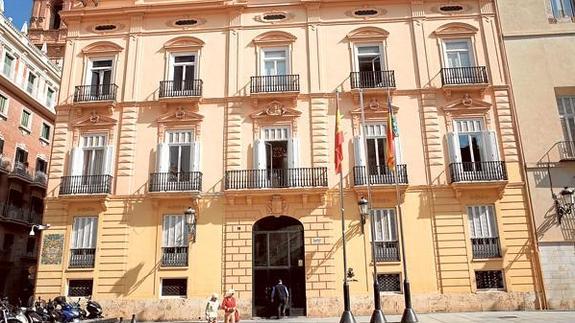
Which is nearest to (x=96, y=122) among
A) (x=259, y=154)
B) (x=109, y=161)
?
(x=109, y=161)

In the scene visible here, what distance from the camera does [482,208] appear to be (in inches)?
760

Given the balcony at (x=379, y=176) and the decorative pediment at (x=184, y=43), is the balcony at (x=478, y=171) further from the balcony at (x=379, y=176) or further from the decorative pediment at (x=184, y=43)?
the decorative pediment at (x=184, y=43)

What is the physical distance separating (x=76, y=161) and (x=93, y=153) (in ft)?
2.71

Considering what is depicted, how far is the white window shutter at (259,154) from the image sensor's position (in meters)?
20.0

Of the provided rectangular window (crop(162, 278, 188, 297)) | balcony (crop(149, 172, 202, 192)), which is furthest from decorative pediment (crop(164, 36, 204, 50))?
rectangular window (crop(162, 278, 188, 297))

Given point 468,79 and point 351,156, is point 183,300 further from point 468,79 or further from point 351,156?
point 468,79

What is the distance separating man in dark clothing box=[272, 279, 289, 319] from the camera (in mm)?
18205

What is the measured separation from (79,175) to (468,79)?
18.4 metres

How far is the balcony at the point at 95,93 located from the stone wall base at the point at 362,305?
380 inches

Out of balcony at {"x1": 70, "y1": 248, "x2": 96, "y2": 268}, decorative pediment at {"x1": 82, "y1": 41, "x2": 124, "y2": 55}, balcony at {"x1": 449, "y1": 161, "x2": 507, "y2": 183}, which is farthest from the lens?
decorative pediment at {"x1": 82, "y1": 41, "x2": 124, "y2": 55}

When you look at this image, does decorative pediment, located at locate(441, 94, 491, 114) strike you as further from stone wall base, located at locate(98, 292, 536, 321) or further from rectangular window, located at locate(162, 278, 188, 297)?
rectangular window, located at locate(162, 278, 188, 297)

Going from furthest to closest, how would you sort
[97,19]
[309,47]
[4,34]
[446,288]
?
[4,34] → [97,19] → [309,47] → [446,288]

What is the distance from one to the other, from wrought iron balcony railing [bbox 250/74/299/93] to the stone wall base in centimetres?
940

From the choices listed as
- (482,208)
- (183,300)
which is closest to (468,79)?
(482,208)
